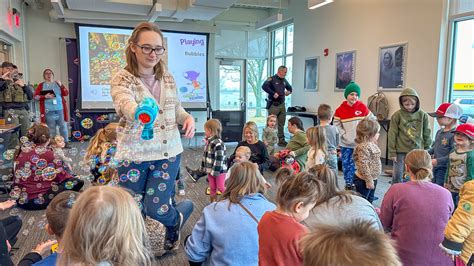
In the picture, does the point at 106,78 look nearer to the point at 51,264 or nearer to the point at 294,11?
the point at 294,11

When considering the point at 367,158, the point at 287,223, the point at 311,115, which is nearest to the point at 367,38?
the point at 311,115

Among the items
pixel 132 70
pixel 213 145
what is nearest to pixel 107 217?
pixel 132 70

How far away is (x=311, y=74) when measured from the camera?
29.6 feet

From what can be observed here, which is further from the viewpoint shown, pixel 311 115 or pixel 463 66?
pixel 311 115

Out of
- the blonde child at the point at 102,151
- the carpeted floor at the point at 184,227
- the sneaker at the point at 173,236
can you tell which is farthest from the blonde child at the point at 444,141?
the blonde child at the point at 102,151

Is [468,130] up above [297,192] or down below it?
above

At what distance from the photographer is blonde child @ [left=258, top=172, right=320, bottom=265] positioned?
148 centimetres

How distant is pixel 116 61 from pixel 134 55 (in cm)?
774

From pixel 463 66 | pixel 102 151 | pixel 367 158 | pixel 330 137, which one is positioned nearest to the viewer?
pixel 102 151

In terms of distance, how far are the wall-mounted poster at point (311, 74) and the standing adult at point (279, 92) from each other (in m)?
0.72

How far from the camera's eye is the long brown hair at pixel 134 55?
1904 millimetres

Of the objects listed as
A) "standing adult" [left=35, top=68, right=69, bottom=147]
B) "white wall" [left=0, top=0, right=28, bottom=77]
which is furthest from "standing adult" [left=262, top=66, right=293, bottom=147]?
"white wall" [left=0, top=0, right=28, bottom=77]

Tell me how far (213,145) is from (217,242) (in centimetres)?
208

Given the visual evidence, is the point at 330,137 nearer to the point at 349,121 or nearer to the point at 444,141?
the point at 349,121
